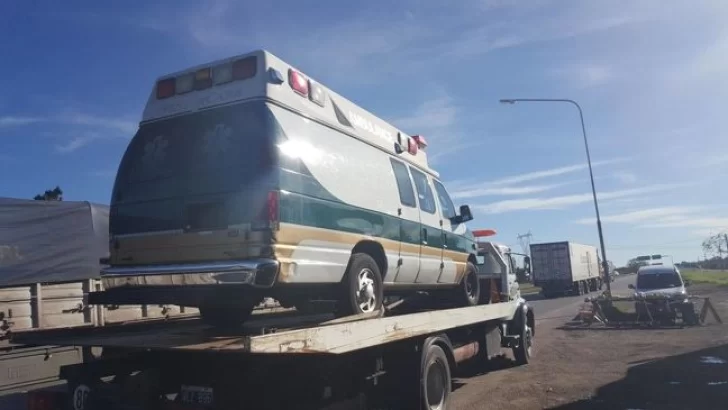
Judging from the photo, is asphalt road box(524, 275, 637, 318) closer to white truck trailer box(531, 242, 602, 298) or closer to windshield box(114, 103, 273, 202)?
white truck trailer box(531, 242, 602, 298)

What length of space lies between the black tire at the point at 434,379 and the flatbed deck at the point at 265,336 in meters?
0.33

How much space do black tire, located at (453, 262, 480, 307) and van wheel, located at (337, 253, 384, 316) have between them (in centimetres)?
326

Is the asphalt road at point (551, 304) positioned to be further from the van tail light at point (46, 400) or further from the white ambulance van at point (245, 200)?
the van tail light at point (46, 400)

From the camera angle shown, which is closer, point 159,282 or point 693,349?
point 159,282


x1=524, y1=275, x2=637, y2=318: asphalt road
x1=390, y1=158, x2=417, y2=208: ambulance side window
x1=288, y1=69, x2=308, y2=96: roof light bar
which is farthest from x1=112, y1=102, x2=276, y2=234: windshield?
x1=524, y1=275, x2=637, y2=318: asphalt road

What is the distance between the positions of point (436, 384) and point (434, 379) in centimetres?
8

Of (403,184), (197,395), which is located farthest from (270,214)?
(403,184)

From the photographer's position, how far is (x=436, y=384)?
7.27 meters

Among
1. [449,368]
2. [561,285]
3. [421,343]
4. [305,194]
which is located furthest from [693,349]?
[561,285]

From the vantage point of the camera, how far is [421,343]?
696cm

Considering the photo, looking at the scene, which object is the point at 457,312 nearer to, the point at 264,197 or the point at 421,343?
the point at 421,343

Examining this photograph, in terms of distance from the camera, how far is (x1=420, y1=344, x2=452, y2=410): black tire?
6.73 metres

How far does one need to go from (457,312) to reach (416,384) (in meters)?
1.66

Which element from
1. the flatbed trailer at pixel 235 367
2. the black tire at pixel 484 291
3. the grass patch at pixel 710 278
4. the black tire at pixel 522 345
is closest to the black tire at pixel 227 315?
the flatbed trailer at pixel 235 367
